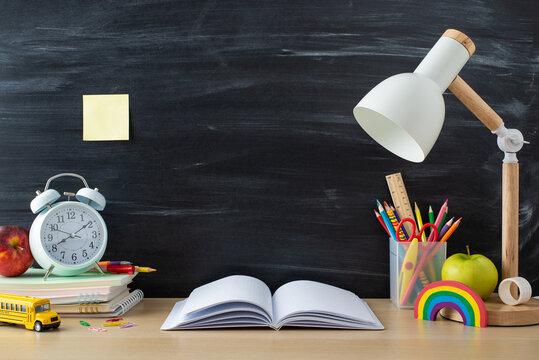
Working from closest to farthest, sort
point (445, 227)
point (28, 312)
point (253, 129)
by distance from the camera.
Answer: point (28, 312), point (445, 227), point (253, 129)

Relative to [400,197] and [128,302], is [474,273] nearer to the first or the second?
[400,197]

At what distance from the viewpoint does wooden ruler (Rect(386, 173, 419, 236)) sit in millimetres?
1281

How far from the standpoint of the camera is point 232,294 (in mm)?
1069

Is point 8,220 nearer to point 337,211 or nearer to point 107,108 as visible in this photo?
point 107,108

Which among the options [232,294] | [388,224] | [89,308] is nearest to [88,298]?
[89,308]

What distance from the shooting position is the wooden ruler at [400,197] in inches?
50.4

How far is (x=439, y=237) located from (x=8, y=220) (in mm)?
1069

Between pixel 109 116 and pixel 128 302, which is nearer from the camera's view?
pixel 128 302

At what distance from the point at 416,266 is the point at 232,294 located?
0.42 meters

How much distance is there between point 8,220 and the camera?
1.36 metres

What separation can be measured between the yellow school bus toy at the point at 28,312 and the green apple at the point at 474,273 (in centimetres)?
79

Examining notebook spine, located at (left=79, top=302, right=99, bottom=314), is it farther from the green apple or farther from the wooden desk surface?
the green apple


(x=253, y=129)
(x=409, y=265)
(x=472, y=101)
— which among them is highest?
(x=472, y=101)

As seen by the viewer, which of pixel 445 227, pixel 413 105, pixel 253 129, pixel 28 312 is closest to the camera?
pixel 413 105
